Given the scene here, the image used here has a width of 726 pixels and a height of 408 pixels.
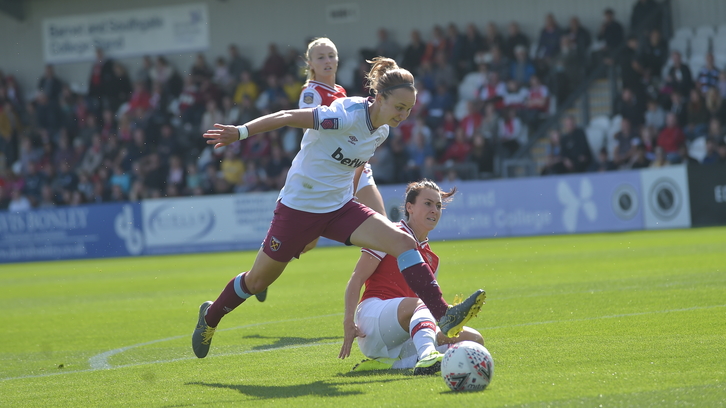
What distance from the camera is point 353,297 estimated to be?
17.2 ft

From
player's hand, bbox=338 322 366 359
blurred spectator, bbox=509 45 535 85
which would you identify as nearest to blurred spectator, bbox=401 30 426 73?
blurred spectator, bbox=509 45 535 85

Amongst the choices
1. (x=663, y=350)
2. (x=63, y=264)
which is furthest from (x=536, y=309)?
(x=63, y=264)

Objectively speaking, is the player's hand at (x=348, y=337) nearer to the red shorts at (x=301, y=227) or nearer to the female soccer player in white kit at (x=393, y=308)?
the female soccer player in white kit at (x=393, y=308)

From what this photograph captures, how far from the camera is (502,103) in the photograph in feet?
68.9

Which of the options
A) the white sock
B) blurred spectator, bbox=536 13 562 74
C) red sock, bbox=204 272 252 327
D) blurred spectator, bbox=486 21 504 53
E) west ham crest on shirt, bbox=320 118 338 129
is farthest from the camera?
blurred spectator, bbox=486 21 504 53

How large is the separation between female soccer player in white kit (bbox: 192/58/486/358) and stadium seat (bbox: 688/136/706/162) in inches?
548

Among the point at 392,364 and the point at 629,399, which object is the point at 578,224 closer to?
the point at 392,364

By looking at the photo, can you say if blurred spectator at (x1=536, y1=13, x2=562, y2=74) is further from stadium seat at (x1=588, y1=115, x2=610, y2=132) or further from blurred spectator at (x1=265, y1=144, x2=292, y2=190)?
blurred spectator at (x1=265, y1=144, x2=292, y2=190)

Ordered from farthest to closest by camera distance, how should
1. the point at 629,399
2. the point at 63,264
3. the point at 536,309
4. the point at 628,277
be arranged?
the point at 63,264, the point at 628,277, the point at 536,309, the point at 629,399

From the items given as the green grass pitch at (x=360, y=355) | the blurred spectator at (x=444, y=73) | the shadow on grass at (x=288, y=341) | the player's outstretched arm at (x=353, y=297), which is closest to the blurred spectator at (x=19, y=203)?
the green grass pitch at (x=360, y=355)

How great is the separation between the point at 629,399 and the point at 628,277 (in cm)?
617

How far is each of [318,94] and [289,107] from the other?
1616 cm

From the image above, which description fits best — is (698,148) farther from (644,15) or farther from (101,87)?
(101,87)

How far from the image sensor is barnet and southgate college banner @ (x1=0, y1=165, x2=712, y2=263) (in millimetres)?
17266
